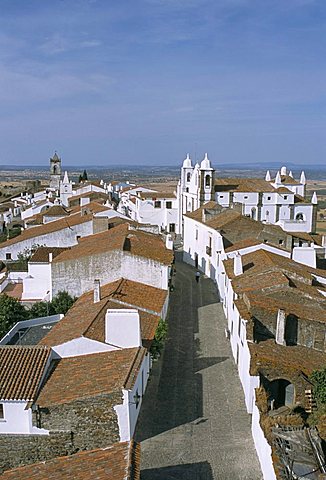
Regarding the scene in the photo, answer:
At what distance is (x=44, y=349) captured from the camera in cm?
1620

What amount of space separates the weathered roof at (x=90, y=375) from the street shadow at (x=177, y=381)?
89.4 inches

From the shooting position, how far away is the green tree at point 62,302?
24.8 metres

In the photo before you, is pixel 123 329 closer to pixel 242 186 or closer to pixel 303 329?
pixel 303 329

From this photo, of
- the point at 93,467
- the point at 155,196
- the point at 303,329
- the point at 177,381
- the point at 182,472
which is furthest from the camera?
the point at 155,196

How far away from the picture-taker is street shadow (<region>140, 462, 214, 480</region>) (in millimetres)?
13516

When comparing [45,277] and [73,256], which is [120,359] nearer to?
[73,256]

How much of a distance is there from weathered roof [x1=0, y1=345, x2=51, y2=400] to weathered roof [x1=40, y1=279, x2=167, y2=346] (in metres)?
0.97

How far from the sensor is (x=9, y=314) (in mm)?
22812

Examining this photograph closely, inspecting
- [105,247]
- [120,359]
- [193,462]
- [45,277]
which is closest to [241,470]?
[193,462]

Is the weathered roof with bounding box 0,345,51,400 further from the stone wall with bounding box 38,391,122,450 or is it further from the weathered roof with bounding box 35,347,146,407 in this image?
the stone wall with bounding box 38,391,122,450

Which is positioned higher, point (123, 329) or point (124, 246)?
point (124, 246)

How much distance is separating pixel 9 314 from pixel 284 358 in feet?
40.7

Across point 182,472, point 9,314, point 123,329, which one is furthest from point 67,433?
point 9,314

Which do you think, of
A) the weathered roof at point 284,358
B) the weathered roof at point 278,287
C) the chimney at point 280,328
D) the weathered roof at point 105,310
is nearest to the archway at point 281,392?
the weathered roof at point 284,358
